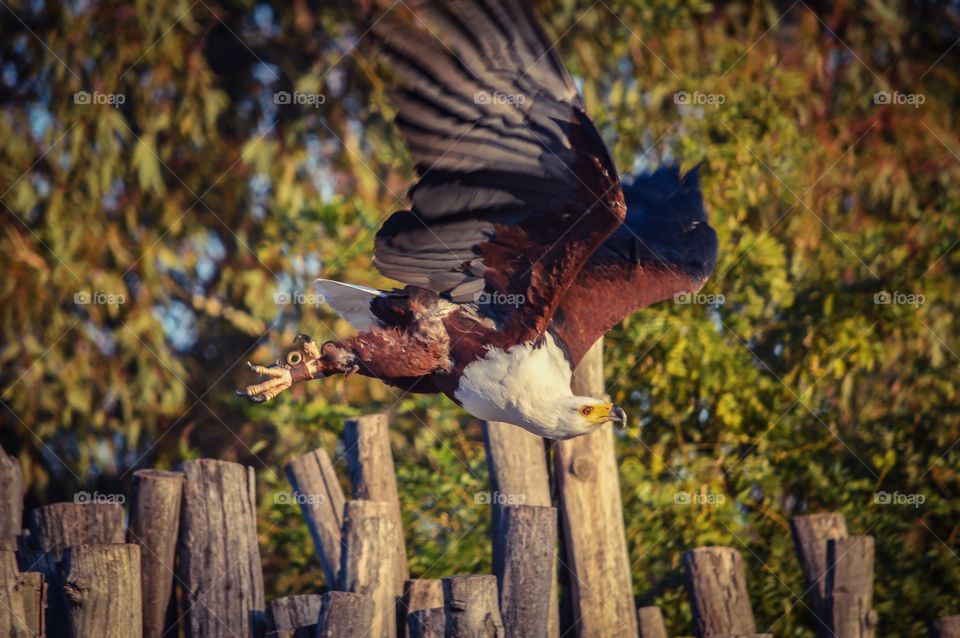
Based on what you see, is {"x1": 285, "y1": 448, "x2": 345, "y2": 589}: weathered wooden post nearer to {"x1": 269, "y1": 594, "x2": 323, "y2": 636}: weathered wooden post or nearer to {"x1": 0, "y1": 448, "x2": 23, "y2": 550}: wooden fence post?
{"x1": 269, "y1": 594, "x2": 323, "y2": 636}: weathered wooden post

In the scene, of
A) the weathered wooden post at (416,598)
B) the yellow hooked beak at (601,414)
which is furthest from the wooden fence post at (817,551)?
the weathered wooden post at (416,598)

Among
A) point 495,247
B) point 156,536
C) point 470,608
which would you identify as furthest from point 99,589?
point 495,247

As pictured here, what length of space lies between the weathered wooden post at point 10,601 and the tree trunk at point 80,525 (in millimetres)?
575

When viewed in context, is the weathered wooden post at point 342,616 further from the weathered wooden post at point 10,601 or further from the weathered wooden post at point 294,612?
the weathered wooden post at point 10,601

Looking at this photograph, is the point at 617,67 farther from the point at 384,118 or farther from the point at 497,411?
the point at 497,411

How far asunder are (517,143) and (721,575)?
2.11 meters

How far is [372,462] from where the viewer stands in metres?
5.58

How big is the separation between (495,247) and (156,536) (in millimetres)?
1824

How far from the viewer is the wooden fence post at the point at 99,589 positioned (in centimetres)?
417

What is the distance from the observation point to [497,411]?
16.0ft

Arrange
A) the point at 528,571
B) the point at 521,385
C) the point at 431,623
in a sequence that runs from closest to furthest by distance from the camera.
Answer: the point at 431,623, the point at 528,571, the point at 521,385

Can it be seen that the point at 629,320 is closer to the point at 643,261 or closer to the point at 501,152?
the point at 643,261

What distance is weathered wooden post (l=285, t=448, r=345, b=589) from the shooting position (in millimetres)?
5629

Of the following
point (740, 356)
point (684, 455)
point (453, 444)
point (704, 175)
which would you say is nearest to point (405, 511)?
point (453, 444)
